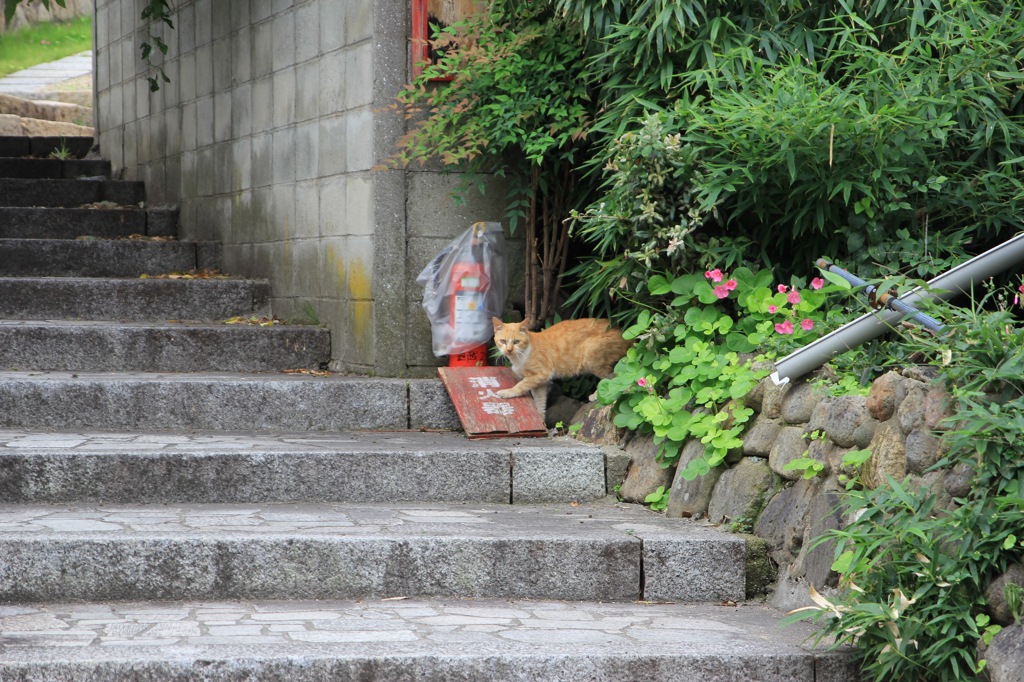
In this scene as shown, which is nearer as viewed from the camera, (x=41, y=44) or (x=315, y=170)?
(x=315, y=170)

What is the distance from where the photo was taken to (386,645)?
2.59m

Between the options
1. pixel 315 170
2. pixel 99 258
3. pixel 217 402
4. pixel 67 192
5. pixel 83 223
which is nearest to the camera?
pixel 217 402

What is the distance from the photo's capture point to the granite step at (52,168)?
747cm

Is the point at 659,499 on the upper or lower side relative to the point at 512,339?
lower

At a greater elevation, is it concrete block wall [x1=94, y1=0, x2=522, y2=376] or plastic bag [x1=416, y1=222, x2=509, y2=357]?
concrete block wall [x1=94, y1=0, x2=522, y2=376]

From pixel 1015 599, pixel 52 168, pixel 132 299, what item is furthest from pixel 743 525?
pixel 52 168

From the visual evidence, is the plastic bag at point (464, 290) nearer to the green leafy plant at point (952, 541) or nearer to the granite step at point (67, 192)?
the green leafy plant at point (952, 541)

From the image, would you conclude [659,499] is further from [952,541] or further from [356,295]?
[356,295]

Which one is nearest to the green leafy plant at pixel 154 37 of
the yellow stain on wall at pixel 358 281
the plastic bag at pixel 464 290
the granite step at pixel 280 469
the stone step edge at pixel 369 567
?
the yellow stain on wall at pixel 358 281

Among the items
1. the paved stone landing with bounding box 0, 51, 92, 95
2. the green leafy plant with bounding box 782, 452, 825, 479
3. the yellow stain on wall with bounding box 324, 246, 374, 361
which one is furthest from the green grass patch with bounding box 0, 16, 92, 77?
the green leafy plant with bounding box 782, 452, 825, 479

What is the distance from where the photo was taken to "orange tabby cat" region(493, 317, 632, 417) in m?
4.50

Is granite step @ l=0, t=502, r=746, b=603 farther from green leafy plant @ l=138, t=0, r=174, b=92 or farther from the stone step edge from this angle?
green leafy plant @ l=138, t=0, r=174, b=92

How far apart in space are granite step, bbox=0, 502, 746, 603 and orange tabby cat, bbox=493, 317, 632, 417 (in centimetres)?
124

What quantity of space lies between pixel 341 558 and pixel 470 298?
83.1 inches
